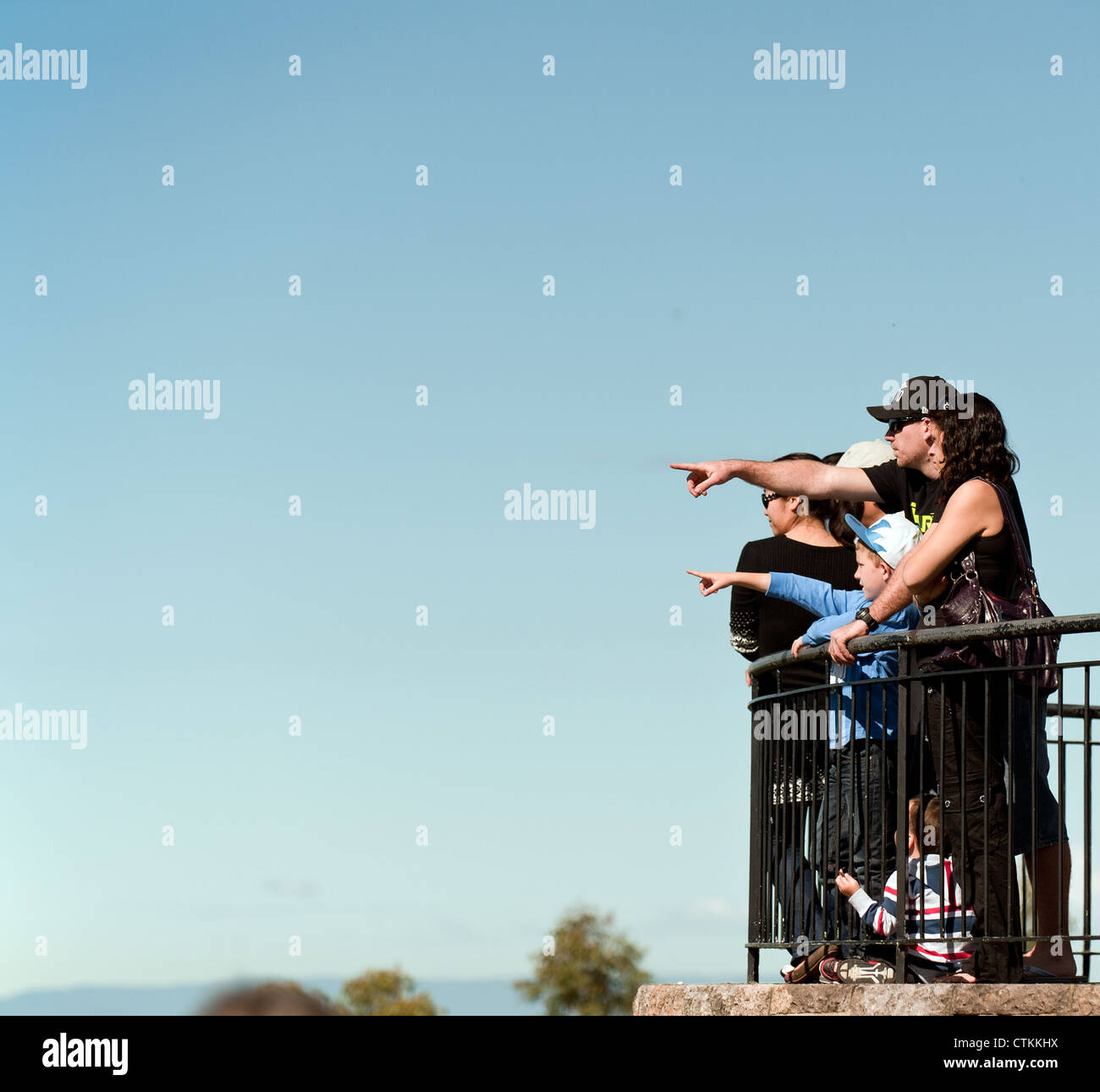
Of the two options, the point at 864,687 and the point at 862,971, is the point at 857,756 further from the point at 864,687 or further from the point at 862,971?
the point at 862,971

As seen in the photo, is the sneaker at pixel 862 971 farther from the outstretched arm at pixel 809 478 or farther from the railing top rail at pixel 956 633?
the outstretched arm at pixel 809 478

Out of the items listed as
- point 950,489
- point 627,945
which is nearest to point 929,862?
point 950,489

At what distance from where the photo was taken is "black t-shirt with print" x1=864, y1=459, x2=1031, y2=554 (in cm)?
678

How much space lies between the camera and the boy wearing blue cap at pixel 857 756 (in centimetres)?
629

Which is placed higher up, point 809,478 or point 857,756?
point 809,478

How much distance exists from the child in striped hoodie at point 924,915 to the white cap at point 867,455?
1.74 metres

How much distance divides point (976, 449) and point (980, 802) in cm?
140

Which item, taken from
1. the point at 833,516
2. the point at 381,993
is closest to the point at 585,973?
the point at 381,993

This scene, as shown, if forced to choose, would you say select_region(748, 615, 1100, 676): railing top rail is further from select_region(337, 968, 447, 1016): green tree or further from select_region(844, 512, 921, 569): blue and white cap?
select_region(337, 968, 447, 1016): green tree

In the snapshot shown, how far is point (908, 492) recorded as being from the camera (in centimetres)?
694

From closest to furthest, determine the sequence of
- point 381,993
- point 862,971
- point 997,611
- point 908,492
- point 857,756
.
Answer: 1. point 997,611
2. point 862,971
3. point 857,756
4. point 908,492
5. point 381,993

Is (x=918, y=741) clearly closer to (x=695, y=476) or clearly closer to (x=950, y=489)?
(x=950, y=489)

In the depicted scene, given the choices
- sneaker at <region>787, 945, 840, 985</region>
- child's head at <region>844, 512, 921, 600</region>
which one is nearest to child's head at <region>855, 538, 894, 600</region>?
child's head at <region>844, 512, 921, 600</region>
